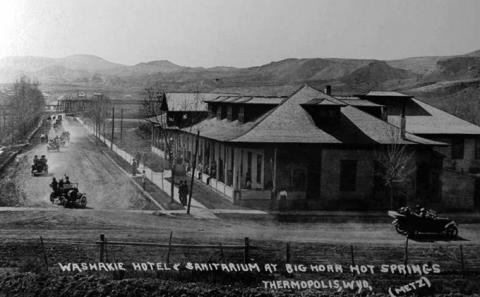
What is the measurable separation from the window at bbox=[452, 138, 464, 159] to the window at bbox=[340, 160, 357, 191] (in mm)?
11504

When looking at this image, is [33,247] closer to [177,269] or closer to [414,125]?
[177,269]

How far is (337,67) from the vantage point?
5778 cm

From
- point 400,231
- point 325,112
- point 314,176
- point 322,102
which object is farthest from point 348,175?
point 400,231

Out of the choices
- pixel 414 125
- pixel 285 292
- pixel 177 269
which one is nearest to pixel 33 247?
pixel 177 269

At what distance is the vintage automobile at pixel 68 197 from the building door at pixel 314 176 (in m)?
13.7

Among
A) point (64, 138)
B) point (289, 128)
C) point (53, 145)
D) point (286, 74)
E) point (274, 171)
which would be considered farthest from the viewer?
point (286, 74)

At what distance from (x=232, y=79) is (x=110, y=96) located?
73.6 ft

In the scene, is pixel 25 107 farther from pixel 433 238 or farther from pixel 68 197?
pixel 433 238

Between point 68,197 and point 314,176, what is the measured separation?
49.1ft

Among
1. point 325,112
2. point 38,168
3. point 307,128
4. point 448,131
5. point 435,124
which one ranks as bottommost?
point 38,168

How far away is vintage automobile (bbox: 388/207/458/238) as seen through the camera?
89.8 feet

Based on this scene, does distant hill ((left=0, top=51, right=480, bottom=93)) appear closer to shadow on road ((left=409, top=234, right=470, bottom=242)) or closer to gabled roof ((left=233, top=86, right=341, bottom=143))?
gabled roof ((left=233, top=86, right=341, bottom=143))

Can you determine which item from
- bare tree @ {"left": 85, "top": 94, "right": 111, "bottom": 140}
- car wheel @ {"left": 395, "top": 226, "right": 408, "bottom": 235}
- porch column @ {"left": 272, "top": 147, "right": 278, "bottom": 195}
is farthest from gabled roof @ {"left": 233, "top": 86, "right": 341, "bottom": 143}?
bare tree @ {"left": 85, "top": 94, "right": 111, "bottom": 140}

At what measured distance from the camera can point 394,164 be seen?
34719 mm
